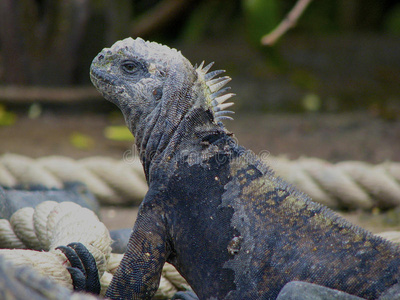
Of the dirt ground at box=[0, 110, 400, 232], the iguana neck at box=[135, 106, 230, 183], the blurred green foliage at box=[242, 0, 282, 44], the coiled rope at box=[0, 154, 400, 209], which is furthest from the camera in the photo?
the blurred green foliage at box=[242, 0, 282, 44]

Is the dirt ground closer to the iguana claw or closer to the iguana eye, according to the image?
the iguana eye

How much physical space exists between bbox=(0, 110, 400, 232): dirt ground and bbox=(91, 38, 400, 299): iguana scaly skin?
5326 mm

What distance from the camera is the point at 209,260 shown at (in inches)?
112

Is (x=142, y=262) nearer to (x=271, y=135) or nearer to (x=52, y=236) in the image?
(x=52, y=236)

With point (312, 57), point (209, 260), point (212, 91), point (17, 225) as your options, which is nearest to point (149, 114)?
point (212, 91)

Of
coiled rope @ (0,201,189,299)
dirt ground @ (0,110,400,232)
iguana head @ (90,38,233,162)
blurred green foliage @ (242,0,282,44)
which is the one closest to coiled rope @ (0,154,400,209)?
dirt ground @ (0,110,400,232)

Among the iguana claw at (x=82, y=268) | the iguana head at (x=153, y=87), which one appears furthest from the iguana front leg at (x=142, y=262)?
the iguana head at (x=153, y=87)

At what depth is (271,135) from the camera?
9.51 metres

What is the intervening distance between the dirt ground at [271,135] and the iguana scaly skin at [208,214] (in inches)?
210

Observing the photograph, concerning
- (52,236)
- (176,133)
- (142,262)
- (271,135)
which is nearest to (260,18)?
(271,135)

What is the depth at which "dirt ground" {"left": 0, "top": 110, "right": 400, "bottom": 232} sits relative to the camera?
8.50 meters

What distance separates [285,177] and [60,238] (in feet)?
11.2

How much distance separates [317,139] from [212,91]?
621 centimetres

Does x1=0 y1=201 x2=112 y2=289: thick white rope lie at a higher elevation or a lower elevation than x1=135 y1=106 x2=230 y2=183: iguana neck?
lower
